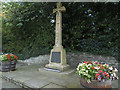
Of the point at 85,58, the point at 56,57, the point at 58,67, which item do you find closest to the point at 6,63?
the point at 56,57

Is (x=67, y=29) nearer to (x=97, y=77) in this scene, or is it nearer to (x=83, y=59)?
(x=83, y=59)

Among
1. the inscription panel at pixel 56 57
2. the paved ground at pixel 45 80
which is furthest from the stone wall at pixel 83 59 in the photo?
the paved ground at pixel 45 80

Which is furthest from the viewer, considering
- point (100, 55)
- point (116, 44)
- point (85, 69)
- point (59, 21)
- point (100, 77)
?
point (100, 55)

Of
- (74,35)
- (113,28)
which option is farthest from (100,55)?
(74,35)

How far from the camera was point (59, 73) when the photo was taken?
3.96m

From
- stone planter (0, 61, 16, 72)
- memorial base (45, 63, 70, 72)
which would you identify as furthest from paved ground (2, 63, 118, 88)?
stone planter (0, 61, 16, 72)

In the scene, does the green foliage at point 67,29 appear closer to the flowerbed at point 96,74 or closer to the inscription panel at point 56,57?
the inscription panel at point 56,57

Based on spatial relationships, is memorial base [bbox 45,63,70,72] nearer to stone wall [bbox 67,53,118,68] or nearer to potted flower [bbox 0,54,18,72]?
stone wall [bbox 67,53,118,68]

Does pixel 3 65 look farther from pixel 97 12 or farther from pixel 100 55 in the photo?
pixel 97 12

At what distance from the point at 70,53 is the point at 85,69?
4243 mm

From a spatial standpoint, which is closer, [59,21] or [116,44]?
[59,21]

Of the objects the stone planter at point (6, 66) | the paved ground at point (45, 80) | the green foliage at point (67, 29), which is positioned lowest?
the paved ground at point (45, 80)

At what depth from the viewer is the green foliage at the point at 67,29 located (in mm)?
5445

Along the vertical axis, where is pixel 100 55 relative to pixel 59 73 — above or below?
above
